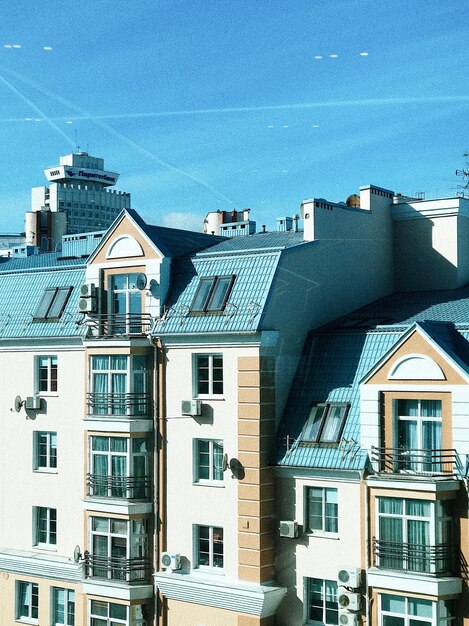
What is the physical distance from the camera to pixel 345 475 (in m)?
25.8

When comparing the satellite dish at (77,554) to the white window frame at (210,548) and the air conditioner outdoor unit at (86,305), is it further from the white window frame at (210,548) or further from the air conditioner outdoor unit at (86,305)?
the air conditioner outdoor unit at (86,305)

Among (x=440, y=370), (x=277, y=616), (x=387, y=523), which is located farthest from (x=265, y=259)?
(x=277, y=616)

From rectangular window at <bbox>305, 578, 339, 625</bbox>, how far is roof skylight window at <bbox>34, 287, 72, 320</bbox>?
12.2m

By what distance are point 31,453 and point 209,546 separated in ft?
25.5

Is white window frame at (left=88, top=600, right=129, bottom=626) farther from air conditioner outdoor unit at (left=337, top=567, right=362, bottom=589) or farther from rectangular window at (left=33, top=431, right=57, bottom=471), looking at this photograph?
air conditioner outdoor unit at (left=337, top=567, right=362, bottom=589)

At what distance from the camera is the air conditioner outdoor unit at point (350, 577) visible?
2514 centimetres

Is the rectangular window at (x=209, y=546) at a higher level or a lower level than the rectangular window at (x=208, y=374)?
lower

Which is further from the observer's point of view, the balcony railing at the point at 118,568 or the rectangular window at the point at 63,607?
the rectangular window at the point at 63,607

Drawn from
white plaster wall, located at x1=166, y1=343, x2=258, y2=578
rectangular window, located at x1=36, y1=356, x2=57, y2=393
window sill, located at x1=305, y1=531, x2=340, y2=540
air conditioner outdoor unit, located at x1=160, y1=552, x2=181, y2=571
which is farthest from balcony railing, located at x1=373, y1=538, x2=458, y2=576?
rectangular window, located at x1=36, y1=356, x2=57, y2=393

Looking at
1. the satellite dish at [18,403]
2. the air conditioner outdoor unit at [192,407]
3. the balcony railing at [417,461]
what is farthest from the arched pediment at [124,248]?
the balcony railing at [417,461]

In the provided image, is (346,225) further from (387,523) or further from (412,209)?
(387,523)

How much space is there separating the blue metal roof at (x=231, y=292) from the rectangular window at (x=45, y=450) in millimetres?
6067

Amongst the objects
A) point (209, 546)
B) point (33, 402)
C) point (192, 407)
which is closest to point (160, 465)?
point (192, 407)

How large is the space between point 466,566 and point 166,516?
9.13 m
